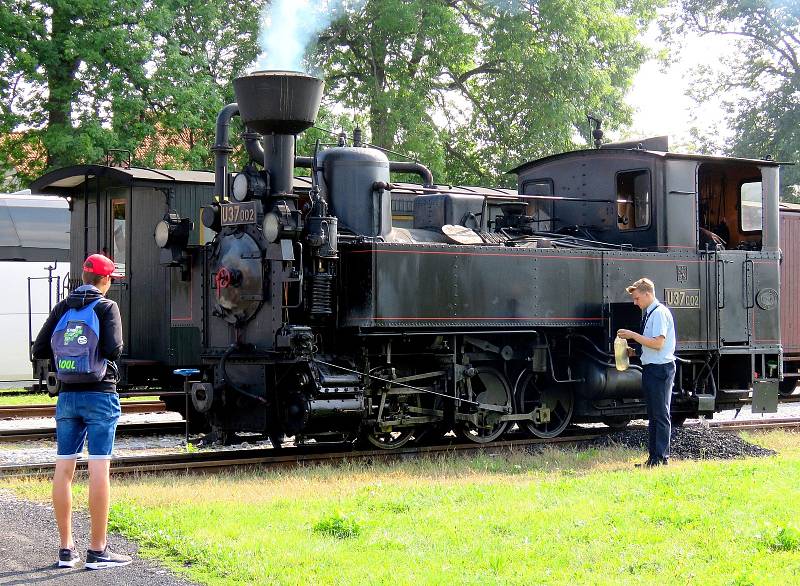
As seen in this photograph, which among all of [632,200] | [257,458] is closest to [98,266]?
[257,458]

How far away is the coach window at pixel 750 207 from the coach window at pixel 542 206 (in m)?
2.35

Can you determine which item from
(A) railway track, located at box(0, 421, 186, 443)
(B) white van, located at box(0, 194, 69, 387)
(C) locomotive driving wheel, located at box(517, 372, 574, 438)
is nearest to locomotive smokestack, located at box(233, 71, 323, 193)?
(C) locomotive driving wheel, located at box(517, 372, 574, 438)

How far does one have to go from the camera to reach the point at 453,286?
10.7 m

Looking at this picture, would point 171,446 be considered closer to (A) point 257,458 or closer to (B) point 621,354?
(A) point 257,458

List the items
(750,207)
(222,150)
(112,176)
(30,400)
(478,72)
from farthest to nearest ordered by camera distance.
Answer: (478,72) → (30,400) → (112,176) → (750,207) → (222,150)

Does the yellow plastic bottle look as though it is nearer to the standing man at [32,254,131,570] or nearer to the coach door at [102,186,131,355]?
the standing man at [32,254,131,570]

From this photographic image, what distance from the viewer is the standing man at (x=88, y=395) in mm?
6074

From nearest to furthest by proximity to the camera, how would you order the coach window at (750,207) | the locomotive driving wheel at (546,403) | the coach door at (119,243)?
the locomotive driving wheel at (546,403) → the coach window at (750,207) → the coach door at (119,243)

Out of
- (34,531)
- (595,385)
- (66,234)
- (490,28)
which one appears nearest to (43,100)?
(66,234)

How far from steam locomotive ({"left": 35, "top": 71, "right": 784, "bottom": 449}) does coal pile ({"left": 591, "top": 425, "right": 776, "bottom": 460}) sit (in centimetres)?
76

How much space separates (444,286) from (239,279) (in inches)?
78.9

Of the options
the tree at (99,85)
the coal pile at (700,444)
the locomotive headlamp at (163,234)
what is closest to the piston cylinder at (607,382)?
the coal pile at (700,444)

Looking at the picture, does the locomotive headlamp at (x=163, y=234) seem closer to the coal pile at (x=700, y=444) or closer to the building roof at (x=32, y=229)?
the coal pile at (x=700, y=444)

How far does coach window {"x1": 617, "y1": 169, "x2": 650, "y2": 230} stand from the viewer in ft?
40.7
